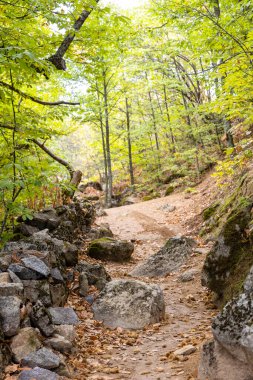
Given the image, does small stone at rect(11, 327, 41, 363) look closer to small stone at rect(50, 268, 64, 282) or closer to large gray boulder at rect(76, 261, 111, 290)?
small stone at rect(50, 268, 64, 282)

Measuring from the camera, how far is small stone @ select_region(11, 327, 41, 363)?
3467 millimetres

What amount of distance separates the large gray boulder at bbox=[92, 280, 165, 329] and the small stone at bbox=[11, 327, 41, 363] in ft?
5.62

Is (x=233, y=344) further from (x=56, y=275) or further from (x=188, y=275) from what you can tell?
(x=188, y=275)

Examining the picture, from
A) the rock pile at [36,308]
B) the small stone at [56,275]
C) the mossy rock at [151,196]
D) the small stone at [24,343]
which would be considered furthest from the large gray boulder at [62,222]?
the mossy rock at [151,196]

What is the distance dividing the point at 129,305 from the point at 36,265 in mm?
1683

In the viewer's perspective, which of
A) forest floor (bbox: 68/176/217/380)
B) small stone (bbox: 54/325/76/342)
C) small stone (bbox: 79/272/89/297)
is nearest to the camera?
forest floor (bbox: 68/176/217/380)

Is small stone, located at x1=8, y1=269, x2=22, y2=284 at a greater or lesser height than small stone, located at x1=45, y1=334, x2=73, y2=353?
greater

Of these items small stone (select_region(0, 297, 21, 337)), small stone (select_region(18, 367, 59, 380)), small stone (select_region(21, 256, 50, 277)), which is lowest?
small stone (select_region(18, 367, 59, 380))

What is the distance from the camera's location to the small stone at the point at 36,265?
472cm

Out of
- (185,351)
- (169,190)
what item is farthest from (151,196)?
(185,351)

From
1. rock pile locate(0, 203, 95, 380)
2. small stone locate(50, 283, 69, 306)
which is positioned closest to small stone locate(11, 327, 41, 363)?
rock pile locate(0, 203, 95, 380)

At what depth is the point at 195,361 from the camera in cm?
371

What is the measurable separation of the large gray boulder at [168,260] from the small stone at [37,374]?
477 centimetres

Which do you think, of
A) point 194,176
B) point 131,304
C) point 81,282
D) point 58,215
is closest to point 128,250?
point 58,215
